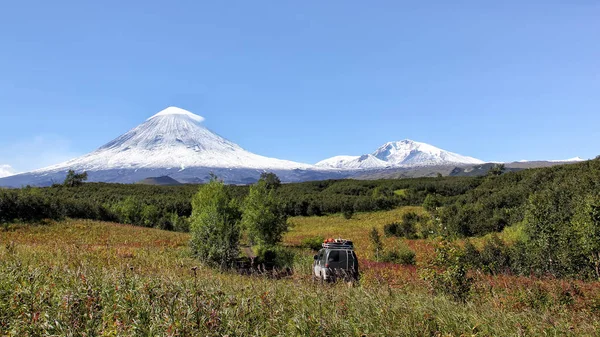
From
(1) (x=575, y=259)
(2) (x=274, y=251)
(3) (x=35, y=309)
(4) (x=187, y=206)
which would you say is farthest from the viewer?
(4) (x=187, y=206)

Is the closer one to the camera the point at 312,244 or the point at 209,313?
the point at 209,313

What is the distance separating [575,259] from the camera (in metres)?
18.2

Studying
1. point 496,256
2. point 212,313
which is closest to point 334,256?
point 212,313

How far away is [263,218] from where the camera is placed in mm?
31797

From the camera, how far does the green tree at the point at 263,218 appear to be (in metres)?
31.8

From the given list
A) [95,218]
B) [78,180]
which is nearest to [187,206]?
[95,218]

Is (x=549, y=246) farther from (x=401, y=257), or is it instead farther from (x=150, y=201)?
(x=150, y=201)

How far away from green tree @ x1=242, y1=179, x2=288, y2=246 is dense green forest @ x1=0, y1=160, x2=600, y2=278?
9.21ft

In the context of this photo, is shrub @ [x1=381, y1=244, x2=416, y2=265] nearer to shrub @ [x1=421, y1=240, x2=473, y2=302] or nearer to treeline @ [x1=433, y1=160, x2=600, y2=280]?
treeline @ [x1=433, y1=160, x2=600, y2=280]

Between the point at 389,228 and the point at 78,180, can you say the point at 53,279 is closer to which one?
the point at 389,228

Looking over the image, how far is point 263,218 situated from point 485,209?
1394 inches

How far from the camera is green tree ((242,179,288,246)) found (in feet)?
104

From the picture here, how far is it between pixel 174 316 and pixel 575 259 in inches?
841

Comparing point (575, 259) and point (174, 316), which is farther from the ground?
point (174, 316)
